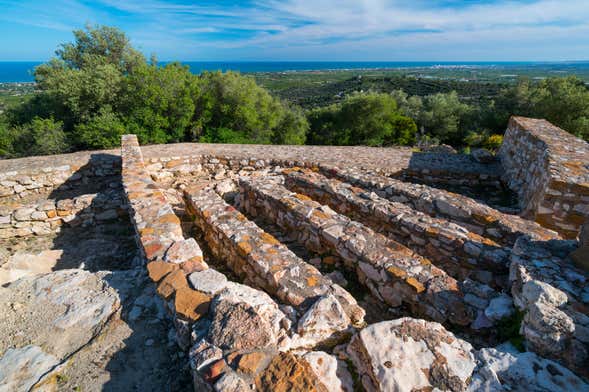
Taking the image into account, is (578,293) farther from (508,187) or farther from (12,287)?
(508,187)

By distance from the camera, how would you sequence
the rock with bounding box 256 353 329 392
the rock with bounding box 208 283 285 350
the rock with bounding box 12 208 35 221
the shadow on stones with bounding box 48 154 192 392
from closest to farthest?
1. the rock with bounding box 256 353 329 392
2. the rock with bounding box 208 283 285 350
3. the shadow on stones with bounding box 48 154 192 392
4. the rock with bounding box 12 208 35 221

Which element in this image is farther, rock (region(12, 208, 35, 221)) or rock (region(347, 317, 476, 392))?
rock (region(12, 208, 35, 221))

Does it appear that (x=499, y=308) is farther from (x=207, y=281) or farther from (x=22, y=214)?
(x=22, y=214)

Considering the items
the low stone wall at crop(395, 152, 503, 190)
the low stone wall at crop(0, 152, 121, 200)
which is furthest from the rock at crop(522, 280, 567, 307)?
the low stone wall at crop(0, 152, 121, 200)

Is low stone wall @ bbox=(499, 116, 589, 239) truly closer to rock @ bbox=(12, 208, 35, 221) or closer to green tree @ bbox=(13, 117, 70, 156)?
rock @ bbox=(12, 208, 35, 221)

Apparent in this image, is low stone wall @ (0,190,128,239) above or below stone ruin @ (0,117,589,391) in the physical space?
below

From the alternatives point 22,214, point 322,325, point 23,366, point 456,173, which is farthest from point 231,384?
point 456,173

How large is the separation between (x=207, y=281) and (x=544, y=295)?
10.5 feet

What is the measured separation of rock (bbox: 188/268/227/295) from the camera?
2.92 m

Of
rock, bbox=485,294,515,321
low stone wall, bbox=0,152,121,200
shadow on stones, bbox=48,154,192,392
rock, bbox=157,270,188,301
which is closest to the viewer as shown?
shadow on stones, bbox=48,154,192,392

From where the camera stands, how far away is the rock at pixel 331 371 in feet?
6.71

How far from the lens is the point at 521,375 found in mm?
1968

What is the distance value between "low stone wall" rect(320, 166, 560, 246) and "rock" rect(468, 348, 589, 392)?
2435 millimetres

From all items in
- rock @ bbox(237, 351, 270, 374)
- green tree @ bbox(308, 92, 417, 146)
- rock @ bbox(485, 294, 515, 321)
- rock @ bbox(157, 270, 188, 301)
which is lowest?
green tree @ bbox(308, 92, 417, 146)
